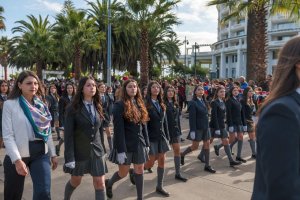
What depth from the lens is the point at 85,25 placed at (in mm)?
26594

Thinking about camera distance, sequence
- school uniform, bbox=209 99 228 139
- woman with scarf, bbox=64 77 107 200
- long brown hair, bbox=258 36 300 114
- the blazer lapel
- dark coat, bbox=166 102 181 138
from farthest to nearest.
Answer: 1. school uniform, bbox=209 99 228 139
2. dark coat, bbox=166 102 181 138
3. the blazer lapel
4. woman with scarf, bbox=64 77 107 200
5. long brown hair, bbox=258 36 300 114

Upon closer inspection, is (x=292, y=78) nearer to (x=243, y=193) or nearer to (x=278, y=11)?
(x=243, y=193)

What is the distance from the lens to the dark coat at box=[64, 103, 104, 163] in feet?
13.3

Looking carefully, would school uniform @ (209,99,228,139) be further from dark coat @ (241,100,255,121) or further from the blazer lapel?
the blazer lapel

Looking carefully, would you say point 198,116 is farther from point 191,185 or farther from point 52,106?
point 52,106

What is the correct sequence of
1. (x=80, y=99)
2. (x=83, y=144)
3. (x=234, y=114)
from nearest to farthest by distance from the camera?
(x=83, y=144) → (x=80, y=99) → (x=234, y=114)

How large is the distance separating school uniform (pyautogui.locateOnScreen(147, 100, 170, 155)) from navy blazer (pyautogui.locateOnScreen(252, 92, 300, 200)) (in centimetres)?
404

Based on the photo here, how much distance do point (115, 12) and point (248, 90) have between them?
14.2 meters

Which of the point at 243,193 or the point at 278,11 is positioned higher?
the point at 278,11

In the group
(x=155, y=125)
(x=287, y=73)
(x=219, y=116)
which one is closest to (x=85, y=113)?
(x=155, y=125)

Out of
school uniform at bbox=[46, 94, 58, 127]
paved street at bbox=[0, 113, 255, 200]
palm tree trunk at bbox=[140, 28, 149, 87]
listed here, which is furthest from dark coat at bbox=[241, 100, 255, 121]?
palm tree trunk at bbox=[140, 28, 149, 87]

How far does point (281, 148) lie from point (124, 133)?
136 inches

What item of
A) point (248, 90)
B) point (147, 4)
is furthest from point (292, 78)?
point (147, 4)

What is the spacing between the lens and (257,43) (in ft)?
50.1
